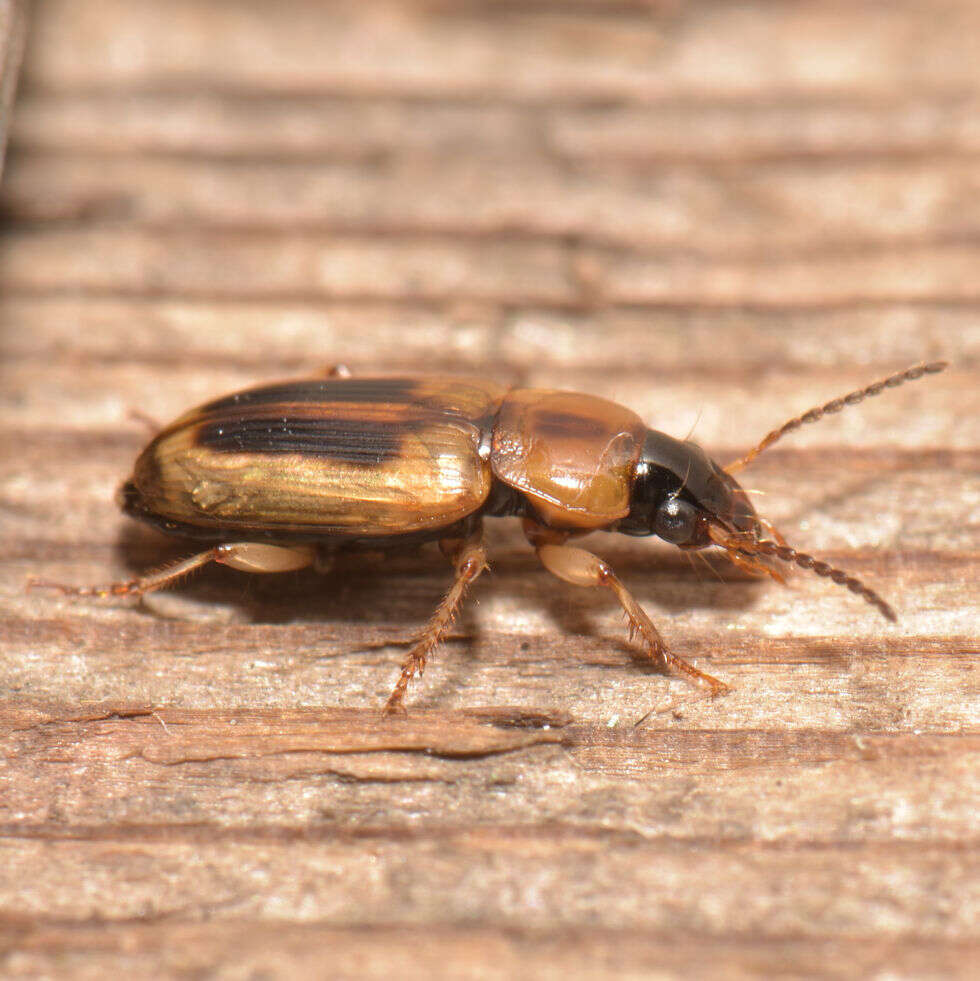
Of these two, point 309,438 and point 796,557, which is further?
point 309,438

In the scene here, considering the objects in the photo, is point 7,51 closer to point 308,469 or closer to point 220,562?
point 308,469

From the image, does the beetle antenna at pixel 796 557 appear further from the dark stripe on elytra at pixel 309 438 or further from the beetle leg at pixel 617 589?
the dark stripe on elytra at pixel 309 438

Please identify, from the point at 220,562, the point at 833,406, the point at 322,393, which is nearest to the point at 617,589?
the point at 833,406

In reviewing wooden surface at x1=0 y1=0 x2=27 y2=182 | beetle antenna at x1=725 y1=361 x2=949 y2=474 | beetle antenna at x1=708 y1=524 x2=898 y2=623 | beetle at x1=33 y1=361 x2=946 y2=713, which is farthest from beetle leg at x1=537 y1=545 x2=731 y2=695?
wooden surface at x1=0 y1=0 x2=27 y2=182

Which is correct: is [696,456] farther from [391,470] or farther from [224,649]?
[224,649]

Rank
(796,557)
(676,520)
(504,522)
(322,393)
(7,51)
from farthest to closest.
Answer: (504,522)
(7,51)
(322,393)
(676,520)
(796,557)

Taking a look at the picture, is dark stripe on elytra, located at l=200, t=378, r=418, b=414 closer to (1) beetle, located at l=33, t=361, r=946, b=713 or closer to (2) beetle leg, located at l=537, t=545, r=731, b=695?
(1) beetle, located at l=33, t=361, r=946, b=713

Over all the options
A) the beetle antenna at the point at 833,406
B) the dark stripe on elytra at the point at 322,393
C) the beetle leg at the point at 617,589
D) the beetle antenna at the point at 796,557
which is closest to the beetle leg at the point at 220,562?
the dark stripe on elytra at the point at 322,393
